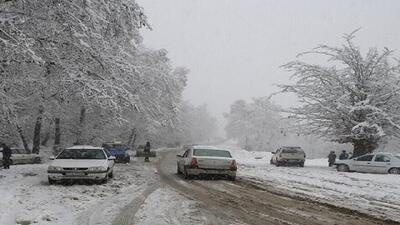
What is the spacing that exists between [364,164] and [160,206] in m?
19.3

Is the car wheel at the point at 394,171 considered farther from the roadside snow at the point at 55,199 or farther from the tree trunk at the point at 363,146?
the roadside snow at the point at 55,199

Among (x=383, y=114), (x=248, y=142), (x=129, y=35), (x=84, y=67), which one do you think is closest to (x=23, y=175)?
(x=84, y=67)

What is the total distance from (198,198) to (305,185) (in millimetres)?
6378

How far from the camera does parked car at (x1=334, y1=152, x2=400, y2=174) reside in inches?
1057

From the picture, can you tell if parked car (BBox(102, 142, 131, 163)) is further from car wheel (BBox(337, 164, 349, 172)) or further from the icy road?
the icy road

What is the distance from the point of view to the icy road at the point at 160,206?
10.0 m

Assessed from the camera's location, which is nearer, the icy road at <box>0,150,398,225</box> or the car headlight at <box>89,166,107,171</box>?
the icy road at <box>0,150,398,225</box>

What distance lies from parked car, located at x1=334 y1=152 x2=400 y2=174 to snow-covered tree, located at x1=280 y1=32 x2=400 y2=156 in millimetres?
2682

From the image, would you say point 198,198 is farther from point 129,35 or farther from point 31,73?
point 31,73

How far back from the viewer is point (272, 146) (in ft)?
353

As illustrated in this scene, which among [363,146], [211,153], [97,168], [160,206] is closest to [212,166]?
[211,153]

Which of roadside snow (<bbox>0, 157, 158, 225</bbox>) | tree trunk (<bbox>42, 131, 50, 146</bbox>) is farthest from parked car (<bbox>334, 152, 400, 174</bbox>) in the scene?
tree trunk (<bbox>42, 131, 50, 146</bbox>)

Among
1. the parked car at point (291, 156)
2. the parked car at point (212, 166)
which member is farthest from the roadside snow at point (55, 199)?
the parked car at point (291, 156)

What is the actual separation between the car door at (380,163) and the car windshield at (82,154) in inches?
635
